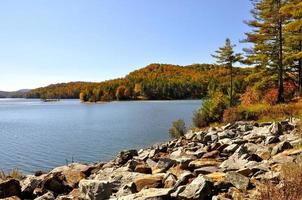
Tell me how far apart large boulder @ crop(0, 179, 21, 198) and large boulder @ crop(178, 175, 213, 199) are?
19.9 ft

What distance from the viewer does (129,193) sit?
10000 millimetres

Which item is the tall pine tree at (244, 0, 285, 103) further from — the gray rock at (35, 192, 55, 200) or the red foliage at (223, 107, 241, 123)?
the gray rock at (35, 192, 55, 200)

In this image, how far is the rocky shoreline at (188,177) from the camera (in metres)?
8.66

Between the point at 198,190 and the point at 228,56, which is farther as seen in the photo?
the point at 228,56

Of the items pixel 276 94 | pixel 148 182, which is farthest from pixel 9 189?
pixel 276 94

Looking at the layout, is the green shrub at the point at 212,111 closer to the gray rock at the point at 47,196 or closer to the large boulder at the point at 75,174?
Result: the large boulder at the point at 75,174

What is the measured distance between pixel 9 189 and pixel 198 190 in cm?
655

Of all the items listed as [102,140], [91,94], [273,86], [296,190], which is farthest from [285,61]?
[91,94]

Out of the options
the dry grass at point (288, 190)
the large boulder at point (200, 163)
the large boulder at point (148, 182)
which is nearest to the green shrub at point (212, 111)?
the large boulder at point (200, 163)

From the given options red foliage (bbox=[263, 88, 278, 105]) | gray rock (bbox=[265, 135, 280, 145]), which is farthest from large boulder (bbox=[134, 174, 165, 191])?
red foliage (bbox=[263, 88, 278, 105])

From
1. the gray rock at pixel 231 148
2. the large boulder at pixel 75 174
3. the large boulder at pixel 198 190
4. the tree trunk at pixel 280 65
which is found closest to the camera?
the large boulder at pixel 198 190

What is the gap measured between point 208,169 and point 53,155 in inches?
816

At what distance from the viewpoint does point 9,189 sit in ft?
39.6

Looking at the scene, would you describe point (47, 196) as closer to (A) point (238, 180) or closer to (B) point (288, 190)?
(A) point (238, 180)
